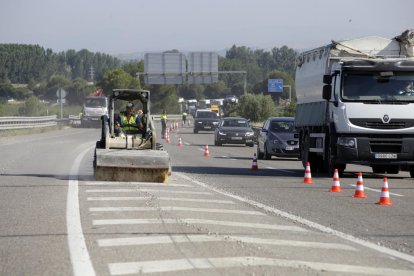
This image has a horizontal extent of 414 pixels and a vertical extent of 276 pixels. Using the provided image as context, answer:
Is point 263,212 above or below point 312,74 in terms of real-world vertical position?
below

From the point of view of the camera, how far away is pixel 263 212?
1457 centimetres

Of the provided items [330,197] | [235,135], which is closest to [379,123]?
[330,197]

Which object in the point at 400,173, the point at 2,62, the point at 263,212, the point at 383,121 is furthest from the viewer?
the point at 2,62

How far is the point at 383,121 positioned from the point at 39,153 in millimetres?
15947

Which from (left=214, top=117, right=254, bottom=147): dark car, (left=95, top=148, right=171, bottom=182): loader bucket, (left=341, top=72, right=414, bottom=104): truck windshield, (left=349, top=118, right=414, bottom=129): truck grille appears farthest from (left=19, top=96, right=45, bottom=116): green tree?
(left=95, top=148, right=171, bottom=182): loader bucket

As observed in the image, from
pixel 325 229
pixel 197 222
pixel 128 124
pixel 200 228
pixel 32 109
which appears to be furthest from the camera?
pixel 32 109

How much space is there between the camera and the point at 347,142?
23.0 meters

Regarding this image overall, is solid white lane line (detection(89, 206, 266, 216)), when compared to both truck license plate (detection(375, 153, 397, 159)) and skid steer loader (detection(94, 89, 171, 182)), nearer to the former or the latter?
skid steer loader (detection(94, 89, 171, 182))

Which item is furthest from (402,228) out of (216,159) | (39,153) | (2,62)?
(2,62)

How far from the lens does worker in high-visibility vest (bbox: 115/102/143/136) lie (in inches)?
877

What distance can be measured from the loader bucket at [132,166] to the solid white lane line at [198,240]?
8752mm

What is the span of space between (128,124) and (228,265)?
1341 centimetres

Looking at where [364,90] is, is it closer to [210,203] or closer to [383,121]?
[383,121]

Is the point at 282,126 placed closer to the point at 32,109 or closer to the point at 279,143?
the point at 279,143
